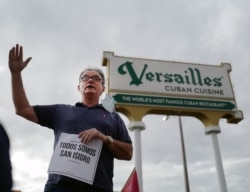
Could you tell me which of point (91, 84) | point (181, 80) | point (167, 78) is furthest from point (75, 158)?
point (181, 80)

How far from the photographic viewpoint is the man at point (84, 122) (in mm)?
2008

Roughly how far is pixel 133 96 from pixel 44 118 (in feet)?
17.2

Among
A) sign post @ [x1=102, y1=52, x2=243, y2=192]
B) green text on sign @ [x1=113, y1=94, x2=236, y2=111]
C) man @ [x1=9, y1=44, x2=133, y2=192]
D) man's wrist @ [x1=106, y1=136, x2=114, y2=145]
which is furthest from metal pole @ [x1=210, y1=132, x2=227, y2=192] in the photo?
man's wrist @ [x1=106, y1=136, x2=114, y2=145]

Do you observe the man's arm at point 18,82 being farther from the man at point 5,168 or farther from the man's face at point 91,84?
the man at point 5,168

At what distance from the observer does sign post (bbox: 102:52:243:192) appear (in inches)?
292

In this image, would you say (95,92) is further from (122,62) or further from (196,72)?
(196,72)

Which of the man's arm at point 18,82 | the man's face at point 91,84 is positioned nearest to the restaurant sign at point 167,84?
the man's face at point 91,84

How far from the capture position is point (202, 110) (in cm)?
789

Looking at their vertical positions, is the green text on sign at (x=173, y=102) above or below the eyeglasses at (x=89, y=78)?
above

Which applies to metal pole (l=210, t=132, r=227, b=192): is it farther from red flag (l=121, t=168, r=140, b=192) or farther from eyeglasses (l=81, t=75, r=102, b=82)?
eyeglasses (l=81, t=75, r=102, b=82)

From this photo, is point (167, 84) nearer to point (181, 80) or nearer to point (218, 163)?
point (181, 80)

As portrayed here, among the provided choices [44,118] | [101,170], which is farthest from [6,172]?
→ [44,118]

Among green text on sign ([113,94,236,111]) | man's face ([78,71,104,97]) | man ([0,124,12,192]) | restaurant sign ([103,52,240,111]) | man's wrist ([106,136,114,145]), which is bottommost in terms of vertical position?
man ([0,124,12,192])

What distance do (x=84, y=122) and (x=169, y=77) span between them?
20.2 feet
